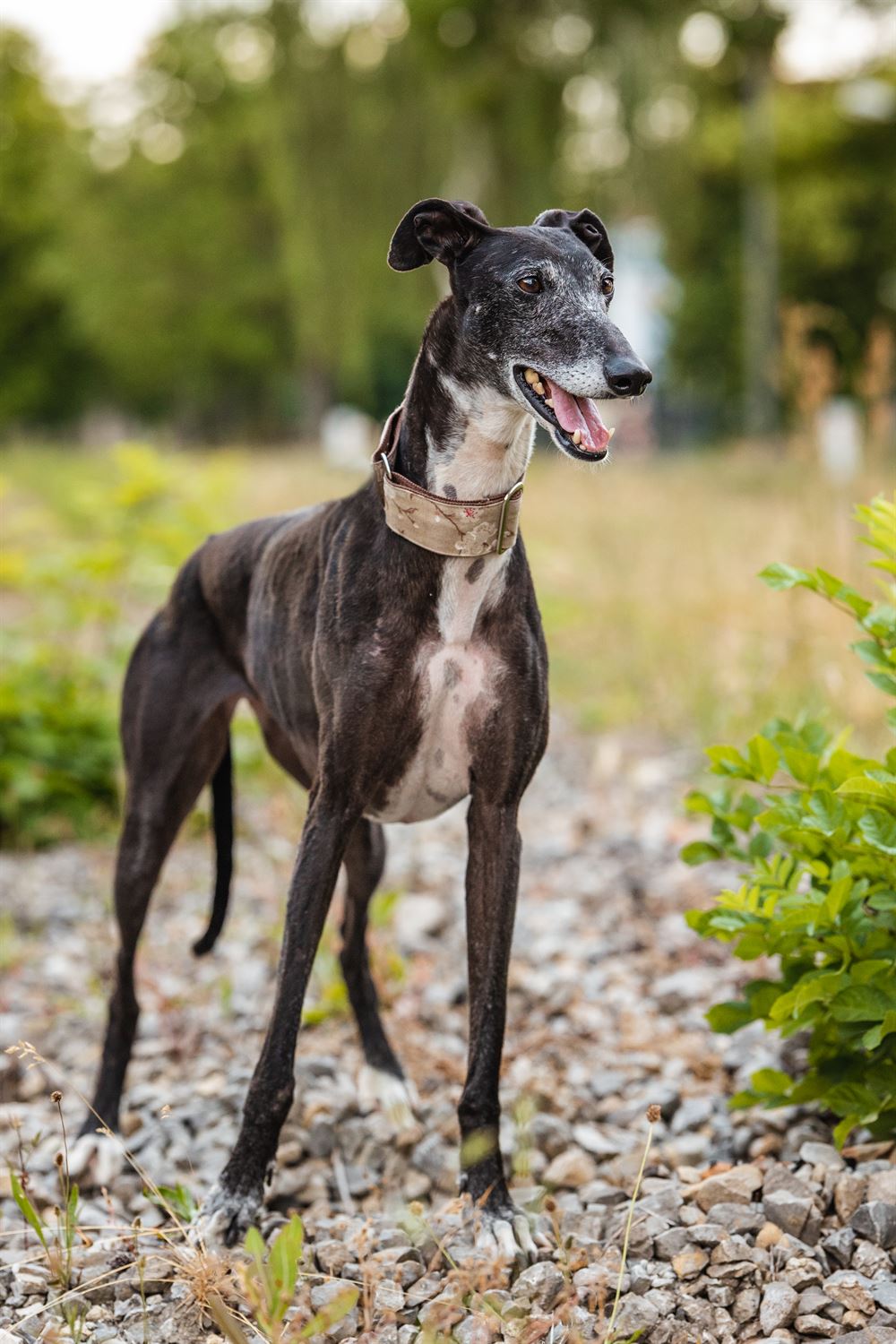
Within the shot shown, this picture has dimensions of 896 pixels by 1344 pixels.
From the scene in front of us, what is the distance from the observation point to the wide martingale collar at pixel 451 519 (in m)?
2.64

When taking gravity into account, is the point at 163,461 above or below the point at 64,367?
above

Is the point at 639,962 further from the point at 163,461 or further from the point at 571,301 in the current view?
the point at 163,461

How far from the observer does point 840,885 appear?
8.62 feet

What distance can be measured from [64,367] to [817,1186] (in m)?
41.9

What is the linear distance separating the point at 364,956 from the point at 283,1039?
0.85 meters

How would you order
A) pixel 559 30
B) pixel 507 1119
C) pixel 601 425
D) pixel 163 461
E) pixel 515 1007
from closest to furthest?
pixel 601 425
pixel 507 1119
pixel 515 1007
pixel 163 461
pixel 559 30

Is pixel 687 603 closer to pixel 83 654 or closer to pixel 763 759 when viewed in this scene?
pixel 83 654

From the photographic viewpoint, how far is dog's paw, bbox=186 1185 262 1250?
275cm

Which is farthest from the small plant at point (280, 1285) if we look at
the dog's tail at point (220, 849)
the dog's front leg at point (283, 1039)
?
the dog's tail at point (220, 849)

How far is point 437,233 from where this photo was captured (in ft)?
8.84

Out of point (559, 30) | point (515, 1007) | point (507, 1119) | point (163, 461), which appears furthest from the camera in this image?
point (559, 30)

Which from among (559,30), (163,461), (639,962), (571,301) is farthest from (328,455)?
(571,301)

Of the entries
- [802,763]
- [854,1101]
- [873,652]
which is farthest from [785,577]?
[854,1101]

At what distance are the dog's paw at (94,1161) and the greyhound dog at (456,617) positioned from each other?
540mm
